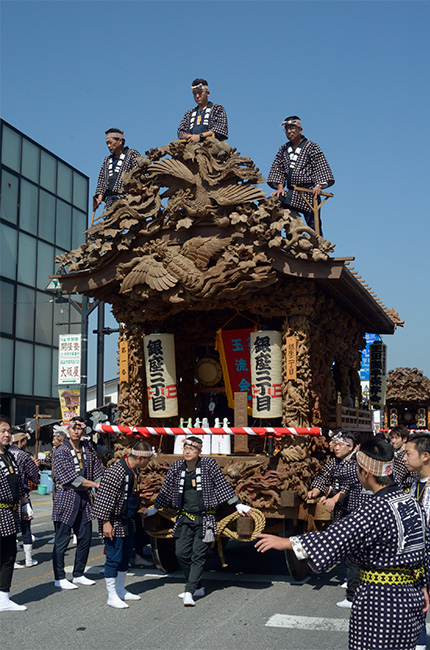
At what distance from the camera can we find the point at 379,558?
13.2ft

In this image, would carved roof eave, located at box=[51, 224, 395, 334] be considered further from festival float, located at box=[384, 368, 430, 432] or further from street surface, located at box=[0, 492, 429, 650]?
festival float, located at box=[384, 368, 430, 432]

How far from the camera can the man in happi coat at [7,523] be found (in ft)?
24.3

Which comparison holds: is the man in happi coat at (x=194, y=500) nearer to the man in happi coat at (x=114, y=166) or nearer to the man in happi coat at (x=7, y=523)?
the man in happi coat at (x=7, y=523)

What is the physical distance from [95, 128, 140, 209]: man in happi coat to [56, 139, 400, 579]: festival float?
117 centimetres

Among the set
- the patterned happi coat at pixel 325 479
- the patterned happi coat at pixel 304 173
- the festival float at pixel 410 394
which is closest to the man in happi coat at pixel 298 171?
the patterned happi coat at pixel 304 173

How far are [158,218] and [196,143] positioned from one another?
3.80ft

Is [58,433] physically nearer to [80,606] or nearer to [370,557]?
[80,606]

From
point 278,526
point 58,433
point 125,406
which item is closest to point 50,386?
point 58,433

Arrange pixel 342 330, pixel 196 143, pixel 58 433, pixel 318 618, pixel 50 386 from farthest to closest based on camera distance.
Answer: pixel 50 386, pixel 58 433, pixel 342 330, pixel 196 143, pixel 318 618

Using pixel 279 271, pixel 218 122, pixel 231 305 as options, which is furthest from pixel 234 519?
pixel 218 122

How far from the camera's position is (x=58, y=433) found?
476 inches

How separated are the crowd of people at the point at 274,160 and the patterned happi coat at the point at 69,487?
3.90 metres

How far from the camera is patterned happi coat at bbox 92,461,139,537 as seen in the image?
25.6 ft

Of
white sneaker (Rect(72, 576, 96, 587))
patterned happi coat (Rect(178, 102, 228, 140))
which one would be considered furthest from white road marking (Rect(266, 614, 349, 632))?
patterned happi coat (Rect(178, 102, 228, 140))
